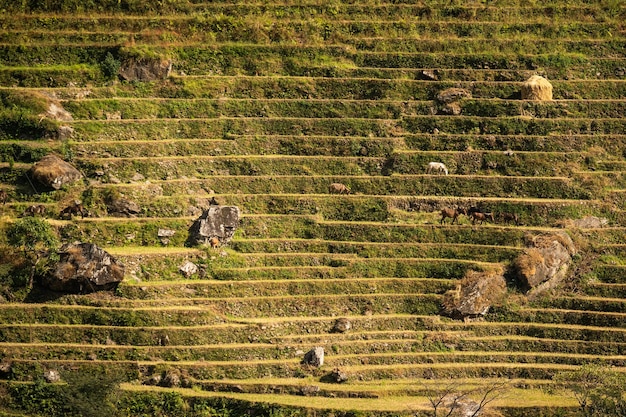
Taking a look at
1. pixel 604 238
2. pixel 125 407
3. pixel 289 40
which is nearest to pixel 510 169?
pixel 604 238

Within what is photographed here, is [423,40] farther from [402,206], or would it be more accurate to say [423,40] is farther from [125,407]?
[125,407]

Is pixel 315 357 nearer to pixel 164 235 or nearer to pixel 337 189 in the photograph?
pixel 164 235

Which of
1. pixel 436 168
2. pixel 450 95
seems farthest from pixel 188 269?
pixel 450 95

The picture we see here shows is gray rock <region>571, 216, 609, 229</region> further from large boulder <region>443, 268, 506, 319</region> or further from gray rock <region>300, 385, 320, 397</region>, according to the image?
gray rock <region>300, 385, 320, 397</region>

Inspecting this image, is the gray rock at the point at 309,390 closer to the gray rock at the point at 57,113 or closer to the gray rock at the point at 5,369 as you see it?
the gray rock at the point at 5,369

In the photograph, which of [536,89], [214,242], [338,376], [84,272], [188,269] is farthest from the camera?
[536,89]
